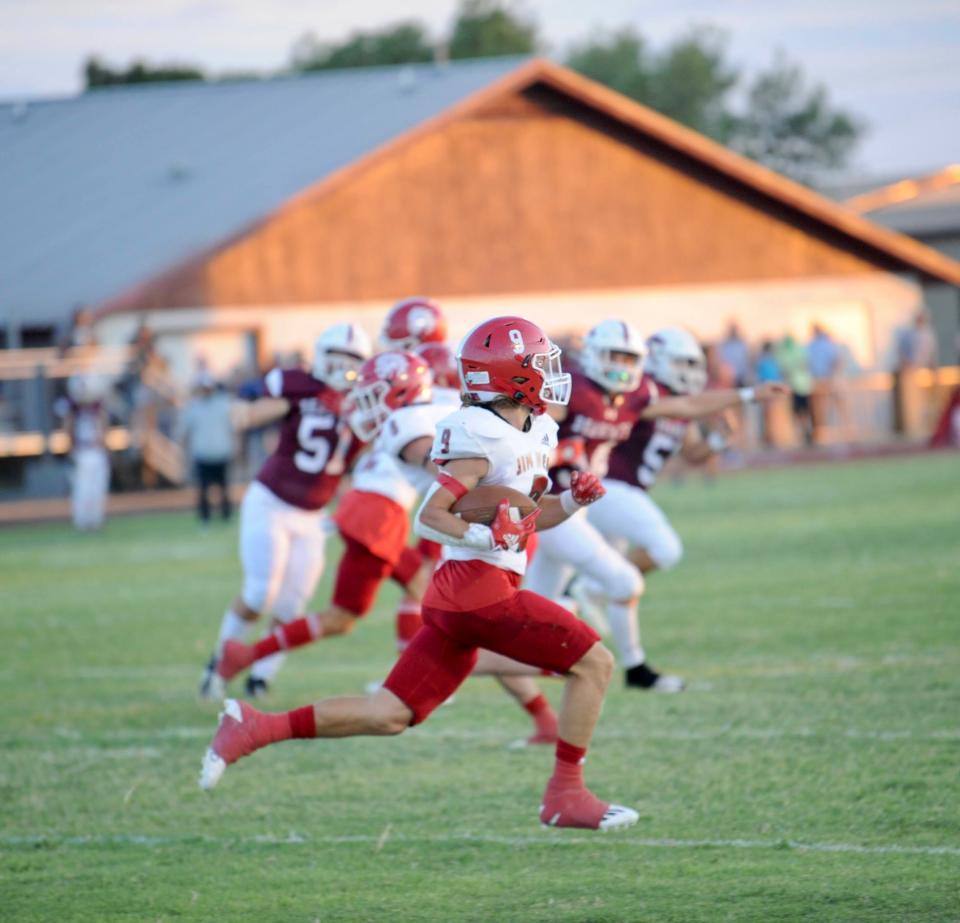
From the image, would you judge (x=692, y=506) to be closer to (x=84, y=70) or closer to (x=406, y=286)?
(x=406, y=286)

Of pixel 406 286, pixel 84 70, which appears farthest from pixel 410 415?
pixel 84 70

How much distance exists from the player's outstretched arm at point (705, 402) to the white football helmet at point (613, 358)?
227 millimetres

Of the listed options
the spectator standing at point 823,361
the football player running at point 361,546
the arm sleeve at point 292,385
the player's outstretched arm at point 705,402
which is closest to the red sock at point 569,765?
the football player running at point 361,546

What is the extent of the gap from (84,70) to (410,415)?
5793cm

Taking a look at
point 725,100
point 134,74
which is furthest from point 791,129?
point 134,74

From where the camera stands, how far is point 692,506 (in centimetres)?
1972

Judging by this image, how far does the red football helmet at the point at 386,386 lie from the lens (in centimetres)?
754

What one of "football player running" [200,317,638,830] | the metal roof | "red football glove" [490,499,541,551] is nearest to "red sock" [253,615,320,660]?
"football player running" [200,317,638,830]

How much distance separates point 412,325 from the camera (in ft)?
29.5

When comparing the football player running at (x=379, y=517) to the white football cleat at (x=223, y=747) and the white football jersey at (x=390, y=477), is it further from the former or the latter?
the white football cleat at (x=223, y=747)

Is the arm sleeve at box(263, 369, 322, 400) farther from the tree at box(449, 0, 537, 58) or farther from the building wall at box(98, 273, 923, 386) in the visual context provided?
the tree at box(449, 0, 537, 58)

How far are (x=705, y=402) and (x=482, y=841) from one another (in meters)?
3.41

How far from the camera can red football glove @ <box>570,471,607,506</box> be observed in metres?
5.70

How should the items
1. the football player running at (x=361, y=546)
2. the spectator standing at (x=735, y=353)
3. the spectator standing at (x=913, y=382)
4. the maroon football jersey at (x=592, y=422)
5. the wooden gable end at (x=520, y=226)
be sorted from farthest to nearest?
the spectator standing at (x=913, y=382) < the wooden gable end at (x=520, y=226) < the spectator standing at (x=735, y=353) < the maroon football jersey at (x=592, y=422) < the football player running at (x=361, y=546)
